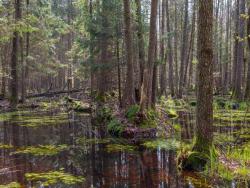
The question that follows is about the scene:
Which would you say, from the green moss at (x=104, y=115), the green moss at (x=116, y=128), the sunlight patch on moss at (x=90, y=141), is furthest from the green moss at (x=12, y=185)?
the green moss at (x=104, y=115)

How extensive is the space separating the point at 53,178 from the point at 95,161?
182 cm

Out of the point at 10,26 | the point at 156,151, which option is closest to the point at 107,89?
the point at 10,26

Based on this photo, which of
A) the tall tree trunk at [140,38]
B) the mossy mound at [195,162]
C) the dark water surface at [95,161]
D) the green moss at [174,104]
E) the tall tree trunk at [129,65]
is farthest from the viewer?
the green moss at [174,104]

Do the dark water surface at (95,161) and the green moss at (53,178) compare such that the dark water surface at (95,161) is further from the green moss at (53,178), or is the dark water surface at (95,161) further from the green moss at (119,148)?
the green moss at (53,178)

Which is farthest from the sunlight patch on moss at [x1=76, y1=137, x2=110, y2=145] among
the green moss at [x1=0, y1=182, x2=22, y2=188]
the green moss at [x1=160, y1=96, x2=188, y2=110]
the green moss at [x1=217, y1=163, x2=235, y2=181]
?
the green moss at [x1=160, y1=96, x2=188, y2=110]

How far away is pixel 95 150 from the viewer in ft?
33.6

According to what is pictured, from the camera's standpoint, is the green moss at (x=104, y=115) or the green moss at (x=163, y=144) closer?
the green moss at (x=163, y=144)

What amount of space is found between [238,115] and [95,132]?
836 centimetres

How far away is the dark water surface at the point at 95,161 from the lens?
703cm

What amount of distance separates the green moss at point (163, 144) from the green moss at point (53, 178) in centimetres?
379

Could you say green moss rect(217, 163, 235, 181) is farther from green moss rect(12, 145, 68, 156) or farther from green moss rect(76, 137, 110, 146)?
green moss rect(76, 137, 110, 146)

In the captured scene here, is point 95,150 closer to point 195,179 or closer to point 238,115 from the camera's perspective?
point 195,179

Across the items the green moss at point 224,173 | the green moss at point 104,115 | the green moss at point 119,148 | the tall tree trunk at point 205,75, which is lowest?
the green moss at point 119,148

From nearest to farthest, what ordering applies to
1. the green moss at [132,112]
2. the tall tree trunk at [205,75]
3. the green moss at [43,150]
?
the tall tree trunk at [205,75]
the green moss at [43,150]
the green moss at [132,112]
